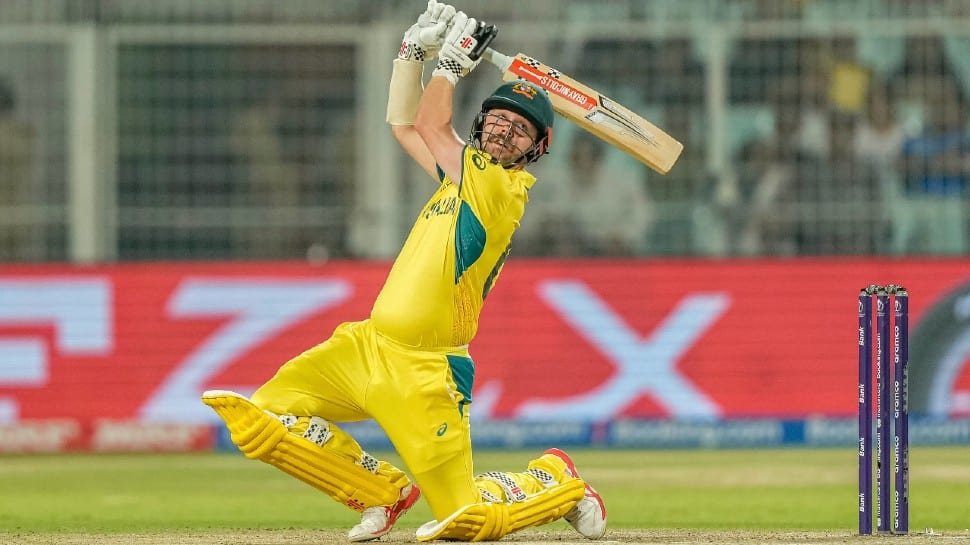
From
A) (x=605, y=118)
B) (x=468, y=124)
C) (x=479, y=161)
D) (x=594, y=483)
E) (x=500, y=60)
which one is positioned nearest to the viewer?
(x=479, y=161)

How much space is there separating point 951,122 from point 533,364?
3.35m

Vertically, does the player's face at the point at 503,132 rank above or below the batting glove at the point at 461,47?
below

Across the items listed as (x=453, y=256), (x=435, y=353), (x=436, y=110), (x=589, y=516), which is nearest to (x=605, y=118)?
(x=436, y=110)

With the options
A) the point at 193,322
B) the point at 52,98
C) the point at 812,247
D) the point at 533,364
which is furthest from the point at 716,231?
the point at 52,98

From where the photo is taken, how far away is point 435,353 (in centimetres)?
640

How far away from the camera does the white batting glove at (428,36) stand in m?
6.55

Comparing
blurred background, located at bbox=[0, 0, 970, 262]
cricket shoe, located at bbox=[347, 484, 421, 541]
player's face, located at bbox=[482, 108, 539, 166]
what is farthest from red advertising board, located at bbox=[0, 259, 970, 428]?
player's face, located at bbox=[482, 108, 539, 166]

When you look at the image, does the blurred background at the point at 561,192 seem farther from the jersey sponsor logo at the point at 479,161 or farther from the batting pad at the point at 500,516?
the jersey sponsor logo at the point at 479,161

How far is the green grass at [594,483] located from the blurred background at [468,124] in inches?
61.8

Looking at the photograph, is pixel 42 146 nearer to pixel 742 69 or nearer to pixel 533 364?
pixel 533 364

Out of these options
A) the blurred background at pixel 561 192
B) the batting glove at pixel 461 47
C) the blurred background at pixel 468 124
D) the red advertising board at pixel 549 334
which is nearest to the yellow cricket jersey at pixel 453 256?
the batting glove at pixel 461 47

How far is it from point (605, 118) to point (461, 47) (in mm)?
636

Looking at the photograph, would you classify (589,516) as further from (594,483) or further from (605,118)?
(594,483)

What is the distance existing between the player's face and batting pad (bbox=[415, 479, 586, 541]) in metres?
1.19
